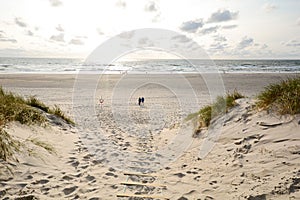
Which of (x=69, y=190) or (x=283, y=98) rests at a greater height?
(x=283, y=98)

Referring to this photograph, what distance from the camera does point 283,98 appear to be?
18.2ft

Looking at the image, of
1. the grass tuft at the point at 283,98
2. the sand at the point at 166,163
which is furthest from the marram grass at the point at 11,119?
the grass tuft at the point at 283,98

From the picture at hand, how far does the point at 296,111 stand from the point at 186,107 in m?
8.49

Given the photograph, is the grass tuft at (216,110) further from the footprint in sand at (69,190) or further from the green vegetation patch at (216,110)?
the footprint in sand at (69,190)

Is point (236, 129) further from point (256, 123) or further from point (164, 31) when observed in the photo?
point (164, 31)

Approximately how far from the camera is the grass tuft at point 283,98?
17.2ft

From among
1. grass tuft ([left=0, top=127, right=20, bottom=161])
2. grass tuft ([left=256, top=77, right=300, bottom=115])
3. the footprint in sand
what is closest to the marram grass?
grass tuft ([left=0, top=127, right=20, bottom=161])

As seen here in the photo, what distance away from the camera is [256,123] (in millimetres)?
5691

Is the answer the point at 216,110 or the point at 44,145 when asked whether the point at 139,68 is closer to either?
the point at 216,110

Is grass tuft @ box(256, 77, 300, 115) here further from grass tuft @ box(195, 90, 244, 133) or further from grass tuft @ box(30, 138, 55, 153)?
grass tuft @ box(30, 138, 55, 153)

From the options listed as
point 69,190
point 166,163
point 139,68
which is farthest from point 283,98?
point 139,68

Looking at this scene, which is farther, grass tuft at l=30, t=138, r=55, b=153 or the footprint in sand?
grass tuft at l=30, t=138, r=55, b=153

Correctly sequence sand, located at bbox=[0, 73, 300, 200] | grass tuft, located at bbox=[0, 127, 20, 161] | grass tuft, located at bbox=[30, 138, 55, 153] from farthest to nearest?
grass tuft, located at bbox=[30, 138, 55, 153] → grass tuft, located at bbox=[0, 127, 20, 161] → sand, located at bbox=[0, 73, 300, 200]

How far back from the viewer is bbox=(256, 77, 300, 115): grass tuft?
5.25 m
